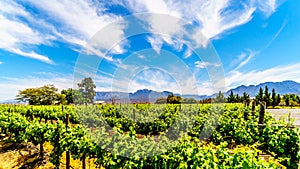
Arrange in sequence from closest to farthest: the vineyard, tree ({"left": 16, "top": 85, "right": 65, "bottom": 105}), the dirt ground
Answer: the vineyard < the dirt ground < tree ({"left": 16, "top": 85, "right": 65, "bottom": 105})

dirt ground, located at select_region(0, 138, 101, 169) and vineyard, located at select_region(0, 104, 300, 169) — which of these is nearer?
vineyard, located at select_region(0, 104, 300, 169)

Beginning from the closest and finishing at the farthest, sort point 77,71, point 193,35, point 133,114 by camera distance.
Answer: point 77,71 < point 193,35 < point 133,114

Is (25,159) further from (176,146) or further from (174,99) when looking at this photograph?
(174,99)

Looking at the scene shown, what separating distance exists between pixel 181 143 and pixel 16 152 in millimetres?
9042

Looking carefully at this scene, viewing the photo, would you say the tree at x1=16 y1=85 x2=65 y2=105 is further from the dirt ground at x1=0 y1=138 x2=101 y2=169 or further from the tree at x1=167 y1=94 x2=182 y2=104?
the dirt ground at x1=0 y1=138 x2=101 y2=169

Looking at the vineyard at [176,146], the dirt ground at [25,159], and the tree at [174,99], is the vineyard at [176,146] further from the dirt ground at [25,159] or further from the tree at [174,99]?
the tree at [174,99]

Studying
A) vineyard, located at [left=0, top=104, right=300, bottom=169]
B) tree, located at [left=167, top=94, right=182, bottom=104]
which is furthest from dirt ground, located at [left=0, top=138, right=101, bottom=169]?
tree, located at [left=167, top=94, right=182, bottom=104]

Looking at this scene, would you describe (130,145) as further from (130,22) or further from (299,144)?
(130,22)

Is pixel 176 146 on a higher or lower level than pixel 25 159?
higher

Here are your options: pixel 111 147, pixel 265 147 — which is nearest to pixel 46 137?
pixel 111 147

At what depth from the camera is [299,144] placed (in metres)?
5.67

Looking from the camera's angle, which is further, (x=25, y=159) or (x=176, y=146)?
(x=25, y=159)

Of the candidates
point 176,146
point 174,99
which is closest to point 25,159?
point 176,146

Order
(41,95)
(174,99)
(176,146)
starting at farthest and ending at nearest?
(41,95) < (174,99) < (176,146)
